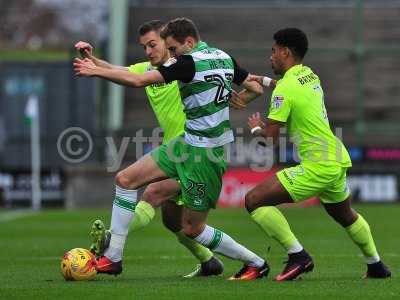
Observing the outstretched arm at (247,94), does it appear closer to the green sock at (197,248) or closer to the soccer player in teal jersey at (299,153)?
the soccer player in teal jersey at (299,153)

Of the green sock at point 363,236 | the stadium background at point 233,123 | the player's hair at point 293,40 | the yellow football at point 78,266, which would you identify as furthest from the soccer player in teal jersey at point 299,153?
the yellow football at point 78,266

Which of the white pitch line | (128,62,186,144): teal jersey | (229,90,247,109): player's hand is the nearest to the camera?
(229,90,247,109): player's hand

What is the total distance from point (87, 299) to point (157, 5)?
26452 millimetres

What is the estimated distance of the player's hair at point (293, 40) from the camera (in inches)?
372

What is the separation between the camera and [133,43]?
32.9 metres

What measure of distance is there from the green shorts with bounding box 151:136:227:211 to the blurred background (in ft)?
45.8

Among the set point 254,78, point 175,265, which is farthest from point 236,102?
point 175,265

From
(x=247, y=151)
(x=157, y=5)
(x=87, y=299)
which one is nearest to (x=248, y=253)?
(x=87, y=299)

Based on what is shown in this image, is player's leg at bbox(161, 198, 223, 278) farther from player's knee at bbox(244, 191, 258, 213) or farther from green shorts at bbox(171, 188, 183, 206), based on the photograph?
player's knee at bbox(244, 191, 258, 213)

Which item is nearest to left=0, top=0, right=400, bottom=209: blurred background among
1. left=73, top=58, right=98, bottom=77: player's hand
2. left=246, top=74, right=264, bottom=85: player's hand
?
left=246, top=74, right=264, bottom=85: player's hand

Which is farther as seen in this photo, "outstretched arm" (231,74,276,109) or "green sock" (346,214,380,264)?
"outstretched arm" (231,74,276,109)

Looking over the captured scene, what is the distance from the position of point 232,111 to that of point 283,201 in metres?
21.1

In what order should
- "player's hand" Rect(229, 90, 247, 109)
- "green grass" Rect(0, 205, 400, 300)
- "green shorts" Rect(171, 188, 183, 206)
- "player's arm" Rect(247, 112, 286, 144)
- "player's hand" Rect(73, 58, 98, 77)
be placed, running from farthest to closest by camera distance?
"green shorts" Rect(171, 188, 183, 206) → "player's hand" Rect(229, 90, 247, 109) → "player's arm" Rect(247, 112, 286, 144) → "player's hand" Rect(73, 58, 98, 77) → "green grass" Rect(0, 205, 400, 300)

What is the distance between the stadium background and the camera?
13.6m
